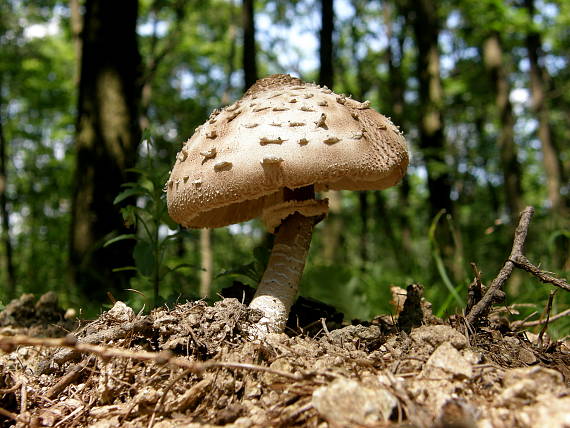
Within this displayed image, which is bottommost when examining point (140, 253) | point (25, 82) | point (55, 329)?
point (55, 329)

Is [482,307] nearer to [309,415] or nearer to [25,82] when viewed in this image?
[309,415]

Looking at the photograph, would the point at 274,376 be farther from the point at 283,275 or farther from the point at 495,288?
the point at 495,288

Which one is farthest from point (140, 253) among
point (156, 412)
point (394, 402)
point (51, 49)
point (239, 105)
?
point (51, 49)

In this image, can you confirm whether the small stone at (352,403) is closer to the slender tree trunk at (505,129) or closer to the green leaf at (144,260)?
the green leaf at (144,260)

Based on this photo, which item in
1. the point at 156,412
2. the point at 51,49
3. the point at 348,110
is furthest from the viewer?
the point at 51,49

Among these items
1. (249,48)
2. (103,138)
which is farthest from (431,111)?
(103,138)

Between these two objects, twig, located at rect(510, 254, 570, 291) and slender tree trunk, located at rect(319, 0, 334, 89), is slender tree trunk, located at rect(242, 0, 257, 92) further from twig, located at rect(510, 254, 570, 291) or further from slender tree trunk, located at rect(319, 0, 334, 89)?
twig, located at rect(510, 254, 570, 291)
